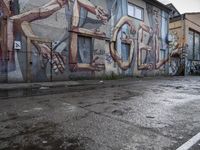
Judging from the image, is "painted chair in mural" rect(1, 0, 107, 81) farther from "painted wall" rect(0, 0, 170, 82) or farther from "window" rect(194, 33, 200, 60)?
"window" rect(194, 33, 200, 60)

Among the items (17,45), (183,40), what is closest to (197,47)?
(183,40)

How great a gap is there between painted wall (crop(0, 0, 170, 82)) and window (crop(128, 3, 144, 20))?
43 cm

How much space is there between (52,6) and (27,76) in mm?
4534

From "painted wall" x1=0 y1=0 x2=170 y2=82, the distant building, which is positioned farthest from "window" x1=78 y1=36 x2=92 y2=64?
the distant building

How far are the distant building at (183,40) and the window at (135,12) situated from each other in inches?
313

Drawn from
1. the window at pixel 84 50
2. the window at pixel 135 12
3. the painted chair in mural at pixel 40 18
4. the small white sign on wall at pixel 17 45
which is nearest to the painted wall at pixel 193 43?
the window at pixel 135 12

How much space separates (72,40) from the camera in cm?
1491

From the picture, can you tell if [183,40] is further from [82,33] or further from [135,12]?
[82,33]

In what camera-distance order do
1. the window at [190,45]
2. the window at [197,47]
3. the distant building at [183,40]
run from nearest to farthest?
the distant building at [183,40] < the window at [190,45] < the window at [197,47]

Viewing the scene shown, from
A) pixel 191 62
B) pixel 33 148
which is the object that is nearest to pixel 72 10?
pixel 33 148

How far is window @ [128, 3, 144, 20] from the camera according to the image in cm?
2010

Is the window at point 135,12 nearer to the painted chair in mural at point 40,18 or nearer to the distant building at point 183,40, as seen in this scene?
the painted chair in mural at point 40,18

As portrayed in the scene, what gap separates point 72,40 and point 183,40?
18.8 m

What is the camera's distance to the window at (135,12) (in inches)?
791
